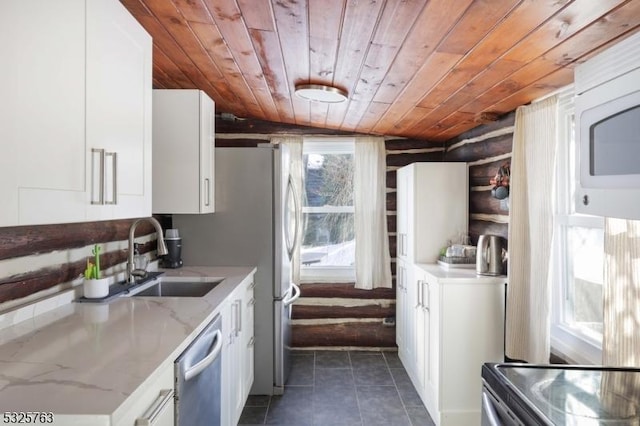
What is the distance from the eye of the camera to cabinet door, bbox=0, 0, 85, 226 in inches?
37.9

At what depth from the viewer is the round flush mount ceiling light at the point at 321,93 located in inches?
99.9

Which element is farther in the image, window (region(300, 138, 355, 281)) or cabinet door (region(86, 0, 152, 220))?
window (region(300, 138, 355, 281))

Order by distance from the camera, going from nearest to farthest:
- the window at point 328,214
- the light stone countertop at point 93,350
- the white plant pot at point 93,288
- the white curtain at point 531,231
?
the light stone countertop at point 93,350
the white plant pot at point 93,288
the white curtain at point 531,231
the window at point 328,214

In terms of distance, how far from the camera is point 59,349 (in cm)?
125

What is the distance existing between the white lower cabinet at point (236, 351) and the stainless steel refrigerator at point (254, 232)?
178mm

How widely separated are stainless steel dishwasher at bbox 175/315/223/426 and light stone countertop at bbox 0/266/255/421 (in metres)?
0.06

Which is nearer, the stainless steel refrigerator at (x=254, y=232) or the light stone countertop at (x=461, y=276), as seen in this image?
the light stone countertop at (x=461, y=276)

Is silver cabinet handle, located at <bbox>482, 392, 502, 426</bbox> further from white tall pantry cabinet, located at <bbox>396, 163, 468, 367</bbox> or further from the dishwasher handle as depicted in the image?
white tall pantry cabinet, located at <bbox>396, 163, 468, 367</bbox>

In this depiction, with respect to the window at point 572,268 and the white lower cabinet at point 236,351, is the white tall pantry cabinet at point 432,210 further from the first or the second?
the white lower cabinet at point 236,351

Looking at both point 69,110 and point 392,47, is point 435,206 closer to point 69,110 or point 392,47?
point 392,47

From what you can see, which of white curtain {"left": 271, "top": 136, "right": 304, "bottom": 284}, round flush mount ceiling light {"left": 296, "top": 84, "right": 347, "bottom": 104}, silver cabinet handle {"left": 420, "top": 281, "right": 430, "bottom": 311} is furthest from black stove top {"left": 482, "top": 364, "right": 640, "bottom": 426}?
white curtain {"left": 271, "top": 136, "right": 304, "bottom": 284}

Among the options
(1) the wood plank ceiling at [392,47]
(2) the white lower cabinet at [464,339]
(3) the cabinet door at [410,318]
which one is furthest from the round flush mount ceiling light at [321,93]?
(3) the cabinet door at [410,318]

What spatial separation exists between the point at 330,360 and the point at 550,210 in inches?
92.2

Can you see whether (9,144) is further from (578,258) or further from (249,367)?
(578,258)
